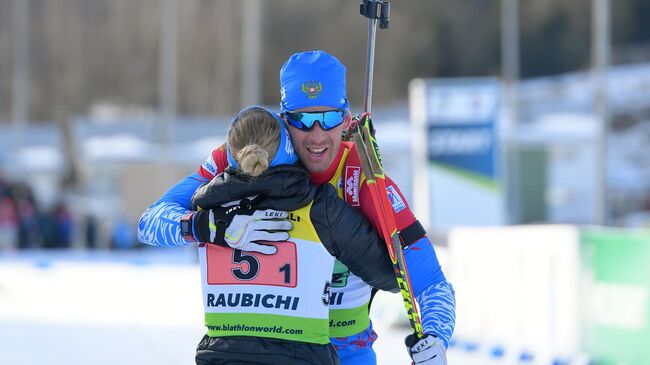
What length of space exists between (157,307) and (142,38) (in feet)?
99.7

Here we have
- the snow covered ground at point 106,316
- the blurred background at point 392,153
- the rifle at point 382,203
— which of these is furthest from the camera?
the blurred background at point 392,153

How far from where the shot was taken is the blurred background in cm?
874

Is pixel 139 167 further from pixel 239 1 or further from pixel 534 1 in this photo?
pixel 534 1

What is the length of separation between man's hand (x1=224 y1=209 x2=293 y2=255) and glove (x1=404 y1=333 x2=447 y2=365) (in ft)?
1.61

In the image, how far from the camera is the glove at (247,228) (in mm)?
3184

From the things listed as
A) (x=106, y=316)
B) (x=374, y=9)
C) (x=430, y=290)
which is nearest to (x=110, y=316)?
(x=106, y=316)

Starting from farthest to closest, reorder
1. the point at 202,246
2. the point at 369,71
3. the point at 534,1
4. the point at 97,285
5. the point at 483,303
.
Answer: the point at 534,1
the point at 97,285
the point at 483,303
the point at 369,71
the point at 202,246

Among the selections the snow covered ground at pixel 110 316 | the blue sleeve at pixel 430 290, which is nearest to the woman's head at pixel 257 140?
the blue sleeve at pixel 430 290

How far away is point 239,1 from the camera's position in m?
41.1

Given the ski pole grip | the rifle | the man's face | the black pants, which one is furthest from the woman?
the ski pole grip

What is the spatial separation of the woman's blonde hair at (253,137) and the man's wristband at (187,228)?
0.83ft

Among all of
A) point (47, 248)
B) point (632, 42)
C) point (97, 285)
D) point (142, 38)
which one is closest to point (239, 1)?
point (142, 38)

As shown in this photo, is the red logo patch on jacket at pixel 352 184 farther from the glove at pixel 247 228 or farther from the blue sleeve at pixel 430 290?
the glove at pixel 247 228

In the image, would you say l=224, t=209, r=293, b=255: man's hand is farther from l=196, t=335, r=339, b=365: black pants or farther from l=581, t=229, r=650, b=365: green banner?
l=581, t=229, r=650, b=365: green banner
